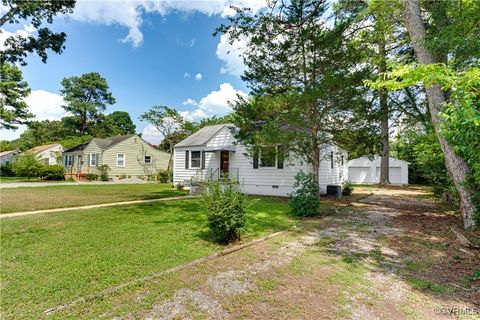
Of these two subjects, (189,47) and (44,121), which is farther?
(44,121)

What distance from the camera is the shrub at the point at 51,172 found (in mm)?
23891

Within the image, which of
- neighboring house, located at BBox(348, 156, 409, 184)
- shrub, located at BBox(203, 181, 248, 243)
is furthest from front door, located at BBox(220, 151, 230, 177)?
neighboring house, located at BBox(348, 156, 409, 184)

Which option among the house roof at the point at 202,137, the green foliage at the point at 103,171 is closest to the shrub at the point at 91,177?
the green foliage at the point at 103,171

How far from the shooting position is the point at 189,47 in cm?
1413

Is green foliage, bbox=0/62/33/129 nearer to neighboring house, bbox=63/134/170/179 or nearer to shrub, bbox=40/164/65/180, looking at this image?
shrub, bbox=40/164/65/180

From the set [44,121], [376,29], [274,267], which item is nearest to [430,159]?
[376,29]

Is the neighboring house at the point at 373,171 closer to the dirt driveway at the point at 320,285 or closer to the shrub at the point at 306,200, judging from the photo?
the shrub at the point at 306,200

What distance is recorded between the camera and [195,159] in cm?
1733

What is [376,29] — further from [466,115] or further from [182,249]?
[182,249]

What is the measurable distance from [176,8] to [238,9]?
3168mm

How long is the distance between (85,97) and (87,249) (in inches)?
1983

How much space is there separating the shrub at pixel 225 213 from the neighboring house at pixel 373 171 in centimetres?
2348

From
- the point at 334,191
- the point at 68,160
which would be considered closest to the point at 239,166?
the point at 334,191

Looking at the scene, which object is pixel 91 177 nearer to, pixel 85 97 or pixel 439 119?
pixel 439 119
